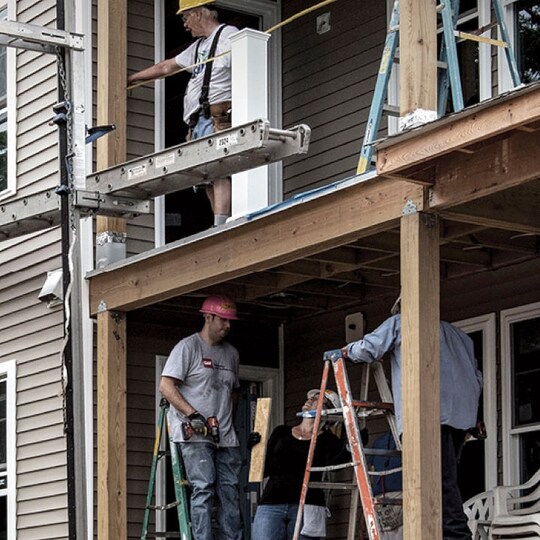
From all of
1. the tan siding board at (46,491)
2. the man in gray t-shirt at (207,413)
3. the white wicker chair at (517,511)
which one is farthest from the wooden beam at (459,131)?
the tan siding board at (46,491)

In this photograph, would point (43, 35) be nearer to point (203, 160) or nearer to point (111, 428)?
point (203, 160)

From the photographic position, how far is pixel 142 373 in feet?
40.2

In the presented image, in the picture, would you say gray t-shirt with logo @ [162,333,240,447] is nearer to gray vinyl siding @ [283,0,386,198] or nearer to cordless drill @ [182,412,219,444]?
cordless drill @ [182,412,219,444]

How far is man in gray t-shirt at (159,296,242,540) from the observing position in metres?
10.8

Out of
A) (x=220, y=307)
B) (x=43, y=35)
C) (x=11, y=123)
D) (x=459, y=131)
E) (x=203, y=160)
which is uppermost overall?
(x=11, y=123)

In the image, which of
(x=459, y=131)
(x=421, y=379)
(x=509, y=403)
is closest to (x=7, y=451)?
(x=509, y=403)

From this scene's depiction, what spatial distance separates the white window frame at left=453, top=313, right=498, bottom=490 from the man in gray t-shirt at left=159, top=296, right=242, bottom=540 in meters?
1.86

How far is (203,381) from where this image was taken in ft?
36.7

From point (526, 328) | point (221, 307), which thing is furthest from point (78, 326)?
point (526, 328)

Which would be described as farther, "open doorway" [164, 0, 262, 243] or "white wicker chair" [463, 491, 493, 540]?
"open doorway" [164, 0, 262, 243]

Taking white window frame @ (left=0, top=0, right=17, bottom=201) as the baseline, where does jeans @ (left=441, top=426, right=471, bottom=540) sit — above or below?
below

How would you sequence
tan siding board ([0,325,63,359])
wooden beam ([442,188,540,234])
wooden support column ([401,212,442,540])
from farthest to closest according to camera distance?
1. tan siding board ([0,325,63,359])
2. wooden beam ([442,188,540,234])
3. wooden support column ([401,212,442,540])

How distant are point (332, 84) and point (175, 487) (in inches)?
154

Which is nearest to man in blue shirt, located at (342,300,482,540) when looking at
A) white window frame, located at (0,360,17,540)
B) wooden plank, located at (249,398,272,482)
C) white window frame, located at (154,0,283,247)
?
wooden plank, located at (249,398,272,482)
